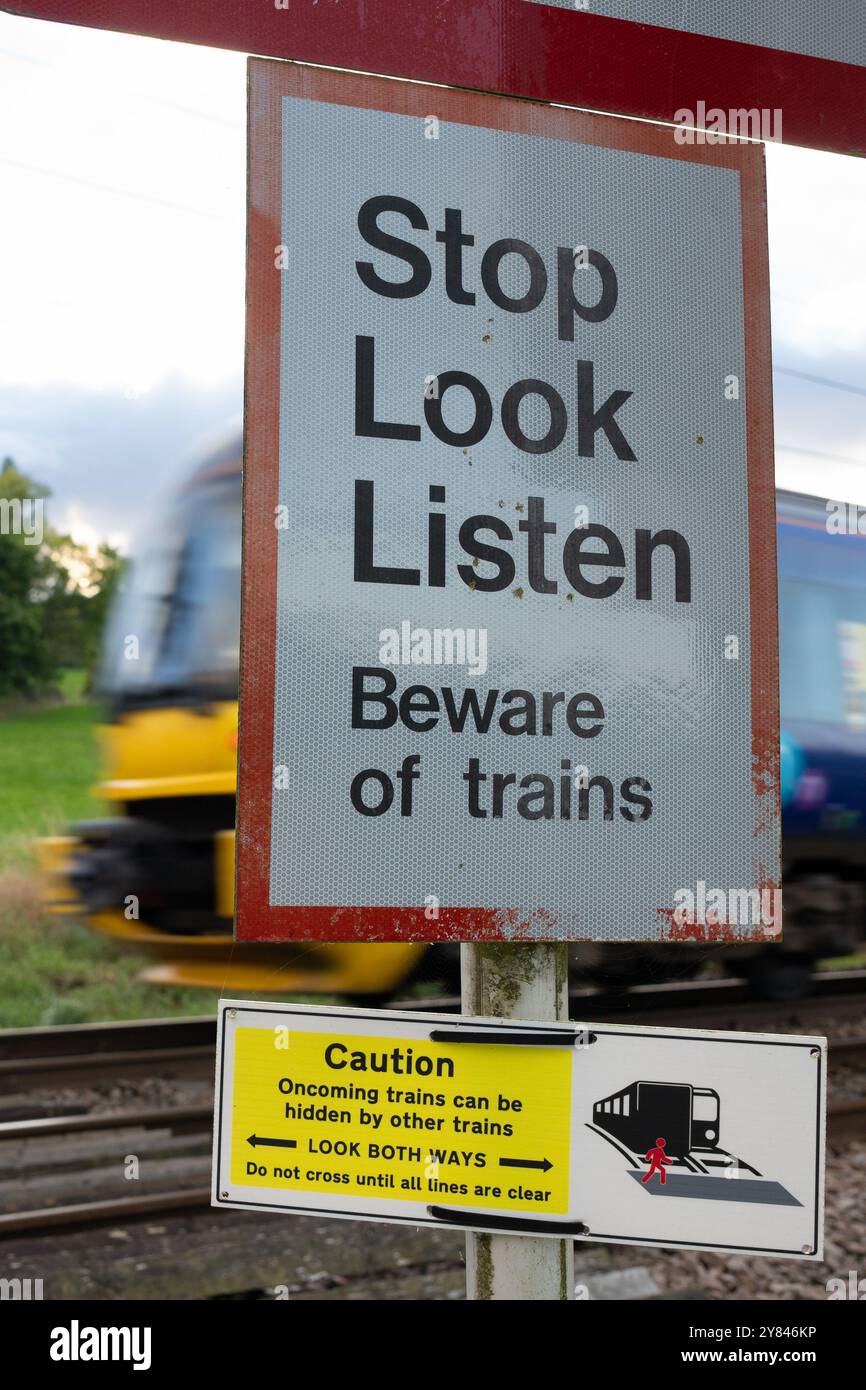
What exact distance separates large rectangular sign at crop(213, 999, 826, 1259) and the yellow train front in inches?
128

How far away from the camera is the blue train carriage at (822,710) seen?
610 centimetres

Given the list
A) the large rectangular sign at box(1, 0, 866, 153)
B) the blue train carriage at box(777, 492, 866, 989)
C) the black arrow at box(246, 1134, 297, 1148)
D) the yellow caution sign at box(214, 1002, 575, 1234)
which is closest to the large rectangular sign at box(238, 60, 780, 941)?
the large rectangular sign at box(1, 0, 866, 153)

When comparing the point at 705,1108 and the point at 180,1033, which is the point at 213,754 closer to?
the point at 180,1033

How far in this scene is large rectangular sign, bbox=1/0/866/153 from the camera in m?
1.30

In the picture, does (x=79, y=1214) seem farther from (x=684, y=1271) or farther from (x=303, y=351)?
(x=303, y=351)

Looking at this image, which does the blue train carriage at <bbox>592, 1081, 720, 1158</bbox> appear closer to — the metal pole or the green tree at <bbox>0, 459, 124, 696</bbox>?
the metal pole

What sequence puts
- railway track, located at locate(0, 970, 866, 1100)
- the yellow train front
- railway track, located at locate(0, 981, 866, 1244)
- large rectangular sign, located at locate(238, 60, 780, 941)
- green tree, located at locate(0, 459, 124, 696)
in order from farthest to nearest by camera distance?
green tree, located at locate(0, 459, 124, 696) → railway track, located at locate(0, 970, 866, 1100) → the yellow train front → railway track, located at locate(0, 981, 866, 1244) → large rectangular sign, located at locate(238, 60, 780, 941)

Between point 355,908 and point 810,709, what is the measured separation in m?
5.39

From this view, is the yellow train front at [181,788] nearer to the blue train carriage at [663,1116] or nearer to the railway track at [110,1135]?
the railway track at [110,1135]

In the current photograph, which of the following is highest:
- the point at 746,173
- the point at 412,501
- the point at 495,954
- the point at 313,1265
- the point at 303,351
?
the point at 746,173

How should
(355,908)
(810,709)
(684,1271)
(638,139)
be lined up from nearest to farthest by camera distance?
1. (355,908)
2. (638,139)
3. (684,1271)
4. (810,709)

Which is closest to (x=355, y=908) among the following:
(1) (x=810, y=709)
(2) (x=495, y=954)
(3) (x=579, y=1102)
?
(2) (x=495, y=954)

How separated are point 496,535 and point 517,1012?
23.4 inches

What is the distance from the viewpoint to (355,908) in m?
1.25
